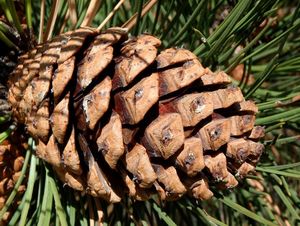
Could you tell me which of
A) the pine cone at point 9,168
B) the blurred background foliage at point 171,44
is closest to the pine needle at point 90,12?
the blurred background foliage at point 171,44

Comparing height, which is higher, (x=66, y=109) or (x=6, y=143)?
(x=66, y=109)

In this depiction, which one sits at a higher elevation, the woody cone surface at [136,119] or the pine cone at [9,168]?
the woody cone surface at [136,119]

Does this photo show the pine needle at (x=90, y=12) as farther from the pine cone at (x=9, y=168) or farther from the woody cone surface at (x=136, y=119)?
the pine cone at (x=9, y=168)

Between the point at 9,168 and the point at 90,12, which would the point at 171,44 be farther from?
the point at 9,168

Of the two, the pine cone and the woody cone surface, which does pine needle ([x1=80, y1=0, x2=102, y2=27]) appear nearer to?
the woody cone surface

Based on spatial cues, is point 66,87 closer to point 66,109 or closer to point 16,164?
point 66,109

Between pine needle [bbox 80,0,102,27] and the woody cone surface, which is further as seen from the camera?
pine needle [bbox 80,0,102,27]

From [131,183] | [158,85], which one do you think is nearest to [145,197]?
[131,183]

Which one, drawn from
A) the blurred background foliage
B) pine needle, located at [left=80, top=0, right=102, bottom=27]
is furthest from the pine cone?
pine needle, located at [left=80, top=0, right=102, bottom=27]
